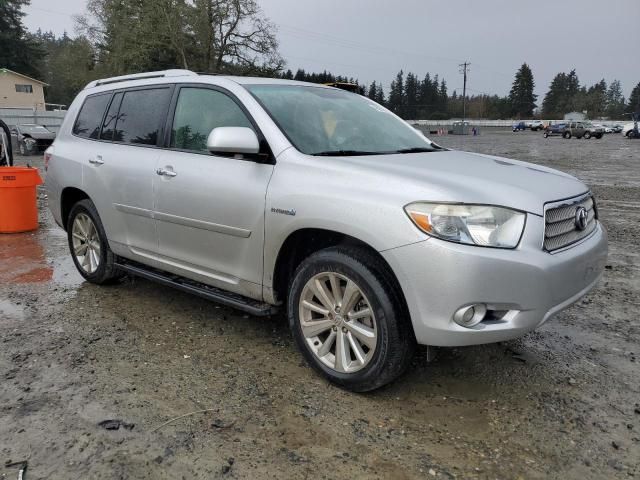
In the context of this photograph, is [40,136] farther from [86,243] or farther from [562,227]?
[562,227]

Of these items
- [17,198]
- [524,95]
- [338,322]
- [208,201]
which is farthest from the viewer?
[524,95]

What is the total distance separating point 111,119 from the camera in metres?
4.71

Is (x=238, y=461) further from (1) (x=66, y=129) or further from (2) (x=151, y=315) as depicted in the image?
(1) (x=66, y=129)

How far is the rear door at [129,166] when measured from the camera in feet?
13.6

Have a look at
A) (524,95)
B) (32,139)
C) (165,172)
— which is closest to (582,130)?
(32,139)

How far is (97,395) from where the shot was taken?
3.07 meters

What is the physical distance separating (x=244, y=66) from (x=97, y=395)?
4743 centimetres

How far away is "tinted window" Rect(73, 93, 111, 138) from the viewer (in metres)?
4.86

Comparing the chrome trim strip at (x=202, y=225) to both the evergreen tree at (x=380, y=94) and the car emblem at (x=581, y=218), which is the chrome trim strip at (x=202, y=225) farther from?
the evergreen tree at (x=380, y=94)

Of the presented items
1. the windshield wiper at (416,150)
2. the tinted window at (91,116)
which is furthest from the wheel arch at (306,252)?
the tinted window at (91,116)

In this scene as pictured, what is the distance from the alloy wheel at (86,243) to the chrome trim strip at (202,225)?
4.24 ft

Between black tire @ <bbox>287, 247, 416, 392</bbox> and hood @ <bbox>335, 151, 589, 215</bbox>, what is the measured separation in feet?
1.45

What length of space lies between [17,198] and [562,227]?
7.23m

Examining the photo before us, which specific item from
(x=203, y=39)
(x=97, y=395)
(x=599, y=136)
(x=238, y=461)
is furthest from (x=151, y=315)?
(x=599, y=136)
